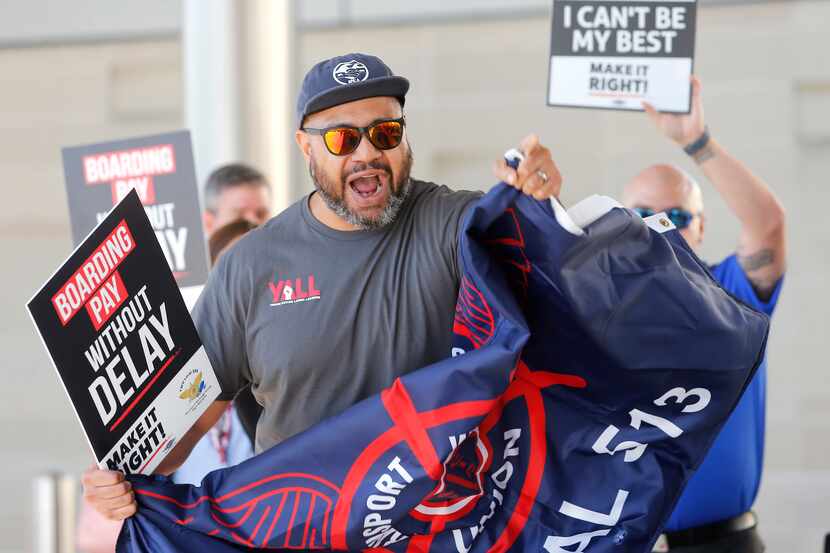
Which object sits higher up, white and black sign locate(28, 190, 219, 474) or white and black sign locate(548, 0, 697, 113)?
white and black sign locate(548, 0, 697, 113)

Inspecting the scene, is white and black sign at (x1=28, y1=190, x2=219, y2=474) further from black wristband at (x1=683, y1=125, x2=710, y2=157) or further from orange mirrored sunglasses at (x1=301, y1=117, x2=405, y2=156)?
black wristband at (x1=683, y1=125, x2=710, y2=157)

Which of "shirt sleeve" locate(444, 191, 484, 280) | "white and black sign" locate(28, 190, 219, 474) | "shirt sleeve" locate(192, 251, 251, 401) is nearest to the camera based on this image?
"white and black sign" locate(28, 190, 219, 474)

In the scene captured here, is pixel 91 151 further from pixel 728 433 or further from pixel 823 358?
pixel 823 358

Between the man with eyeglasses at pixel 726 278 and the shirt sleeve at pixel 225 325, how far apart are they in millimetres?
1442

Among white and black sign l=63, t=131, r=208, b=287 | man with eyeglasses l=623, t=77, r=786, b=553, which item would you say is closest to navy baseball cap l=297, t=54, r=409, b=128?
white and black sign l=63, t=131, r=208, b=287

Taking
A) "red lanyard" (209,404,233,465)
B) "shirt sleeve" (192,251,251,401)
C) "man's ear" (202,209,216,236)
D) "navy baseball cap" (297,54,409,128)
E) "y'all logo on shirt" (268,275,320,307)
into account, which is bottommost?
"red lanyard" (209,404,233,465)

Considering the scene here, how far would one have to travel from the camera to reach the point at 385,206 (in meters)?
2.48

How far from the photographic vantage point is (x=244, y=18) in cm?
550

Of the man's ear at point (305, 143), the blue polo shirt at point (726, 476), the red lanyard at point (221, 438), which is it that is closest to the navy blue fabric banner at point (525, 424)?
the man's ear at point (305, 143)

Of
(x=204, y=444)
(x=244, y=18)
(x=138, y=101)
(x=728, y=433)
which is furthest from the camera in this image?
(x=138, y=101)

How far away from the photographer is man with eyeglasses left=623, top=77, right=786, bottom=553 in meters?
3.41

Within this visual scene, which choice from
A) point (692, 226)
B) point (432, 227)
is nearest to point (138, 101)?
point (692, 226)

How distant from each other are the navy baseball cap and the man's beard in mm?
145

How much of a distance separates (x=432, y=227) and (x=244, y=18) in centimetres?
333
